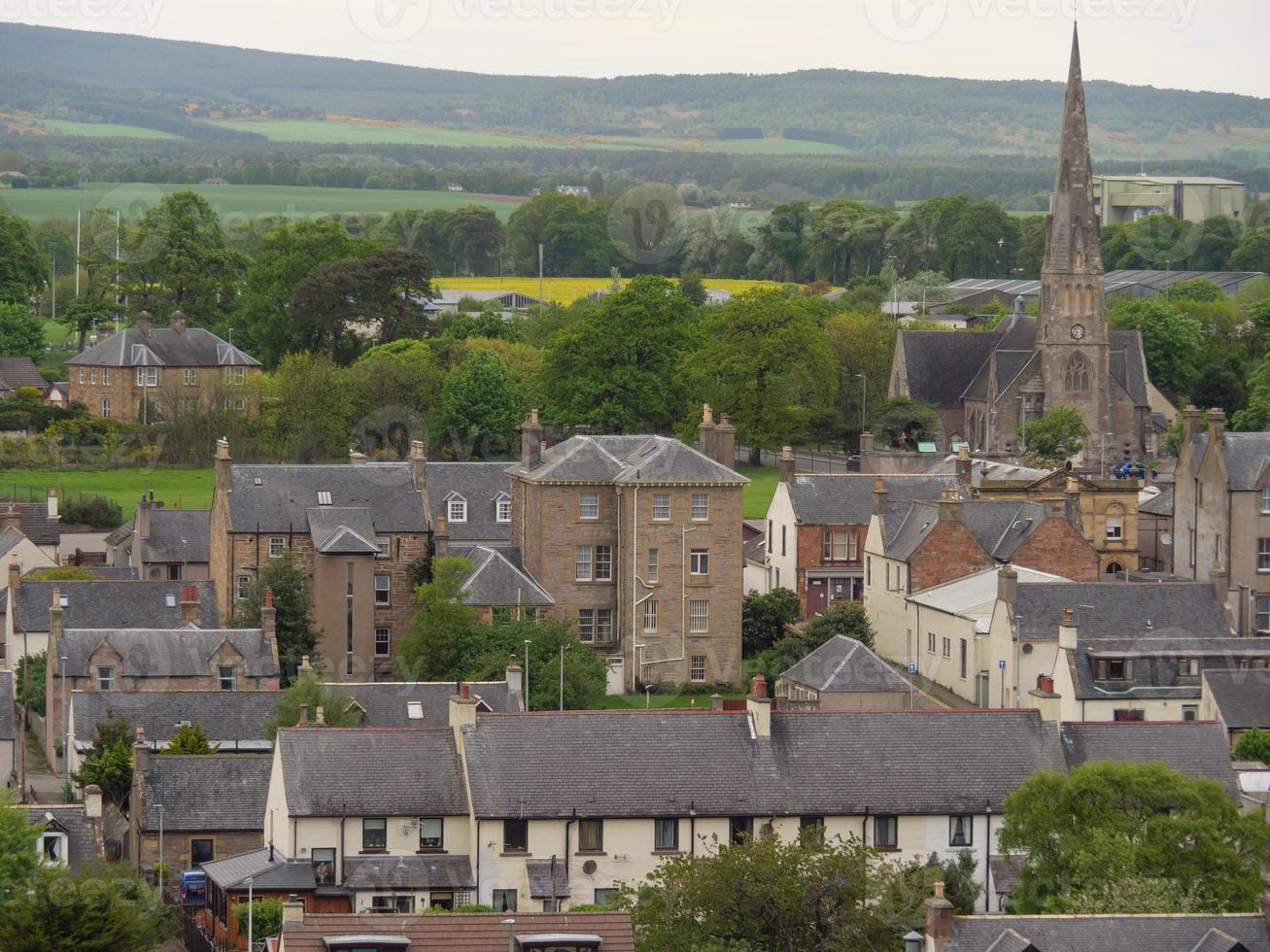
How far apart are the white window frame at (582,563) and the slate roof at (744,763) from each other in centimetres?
2344

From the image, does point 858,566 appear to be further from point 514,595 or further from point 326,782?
point 326,782

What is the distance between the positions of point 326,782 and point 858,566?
35.4m

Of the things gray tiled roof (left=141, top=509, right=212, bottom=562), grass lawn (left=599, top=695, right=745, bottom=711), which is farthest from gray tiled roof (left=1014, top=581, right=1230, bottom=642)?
gray tiled roof (left=141, top=509, right=212, bottom=562)

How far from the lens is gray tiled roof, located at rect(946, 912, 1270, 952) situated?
137 ft

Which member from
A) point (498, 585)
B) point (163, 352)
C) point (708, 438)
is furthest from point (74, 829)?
point (163, 352)

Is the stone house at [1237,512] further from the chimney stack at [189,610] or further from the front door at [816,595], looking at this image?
the chimney stack at [189,610]

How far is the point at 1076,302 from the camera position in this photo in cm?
13775

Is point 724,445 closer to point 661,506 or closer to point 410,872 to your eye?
point 661,506

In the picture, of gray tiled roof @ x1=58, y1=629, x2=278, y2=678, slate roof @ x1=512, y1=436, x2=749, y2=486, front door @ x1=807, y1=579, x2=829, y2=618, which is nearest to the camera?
gray tiled roof @ x1=58, y1=629, x2=278, y2=678

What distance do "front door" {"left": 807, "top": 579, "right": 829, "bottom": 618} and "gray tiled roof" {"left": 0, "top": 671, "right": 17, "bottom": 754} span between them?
2628 cm

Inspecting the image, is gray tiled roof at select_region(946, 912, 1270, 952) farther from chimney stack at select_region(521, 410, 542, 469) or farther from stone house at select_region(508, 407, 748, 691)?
chimney stack at select_region(521, 410, 542, 469)

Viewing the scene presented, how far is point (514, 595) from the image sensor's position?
7950cm

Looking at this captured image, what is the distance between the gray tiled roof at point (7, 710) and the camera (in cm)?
7000

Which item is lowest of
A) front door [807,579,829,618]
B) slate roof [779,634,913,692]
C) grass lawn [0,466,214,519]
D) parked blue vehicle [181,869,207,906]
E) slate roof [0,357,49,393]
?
parked blue vehicle [181,869,207,906]
